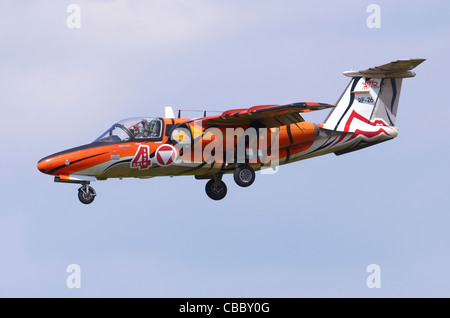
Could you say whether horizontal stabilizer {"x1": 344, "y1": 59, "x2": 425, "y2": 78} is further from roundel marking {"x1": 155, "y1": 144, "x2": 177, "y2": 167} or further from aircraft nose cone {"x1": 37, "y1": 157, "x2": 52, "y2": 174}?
aircraft nose cone {"x1": 37, "y1": 157, "x2": 52, "y2": 174}

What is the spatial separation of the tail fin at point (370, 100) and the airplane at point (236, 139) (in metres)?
0.04

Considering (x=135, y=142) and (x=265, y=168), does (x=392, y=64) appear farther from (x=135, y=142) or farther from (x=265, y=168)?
(x=135, y=142)

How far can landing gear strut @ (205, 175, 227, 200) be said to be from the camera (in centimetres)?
3666

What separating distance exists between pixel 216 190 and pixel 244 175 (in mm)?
2154

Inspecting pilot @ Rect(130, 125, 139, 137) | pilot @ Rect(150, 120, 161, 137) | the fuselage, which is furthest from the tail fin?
pilot @ Rect(130, 125, 139, 137)

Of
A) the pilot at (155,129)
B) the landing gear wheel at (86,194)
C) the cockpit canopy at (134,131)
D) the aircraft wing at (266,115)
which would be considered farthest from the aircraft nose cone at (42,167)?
the aircraft wing at (266,115)

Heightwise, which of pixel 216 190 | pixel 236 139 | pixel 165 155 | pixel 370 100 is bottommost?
pixel 216 190

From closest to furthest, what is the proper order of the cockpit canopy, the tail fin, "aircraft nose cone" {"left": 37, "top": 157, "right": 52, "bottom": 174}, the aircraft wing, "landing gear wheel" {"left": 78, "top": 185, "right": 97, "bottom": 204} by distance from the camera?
the aircraft wing → "aircraft nose cone" {"left": 37, "top": 157, "right": 52, "bottom": 174} → "landing gear wheel" {"left": 78, "top": 185, "right": 97, "bottom": 204} → the cockpit canopy → the tail fin

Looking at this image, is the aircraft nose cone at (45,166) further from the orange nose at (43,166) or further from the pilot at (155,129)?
the pilot at (155,129)

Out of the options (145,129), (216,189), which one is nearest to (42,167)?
(145,129)

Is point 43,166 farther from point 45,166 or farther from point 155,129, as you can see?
point 155,129

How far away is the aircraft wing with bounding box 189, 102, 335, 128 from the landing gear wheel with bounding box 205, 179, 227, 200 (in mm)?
2892

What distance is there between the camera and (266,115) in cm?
3431

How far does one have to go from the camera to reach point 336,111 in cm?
3703
